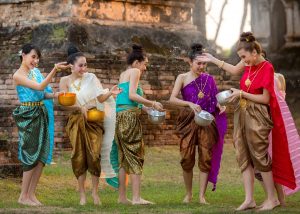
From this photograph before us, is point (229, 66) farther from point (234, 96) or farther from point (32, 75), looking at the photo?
point (32, 75)

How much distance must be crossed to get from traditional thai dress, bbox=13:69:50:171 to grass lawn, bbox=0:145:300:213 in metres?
0.48

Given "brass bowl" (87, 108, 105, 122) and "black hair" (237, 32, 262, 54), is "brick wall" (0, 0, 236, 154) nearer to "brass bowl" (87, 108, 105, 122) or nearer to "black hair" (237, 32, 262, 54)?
"brass bowl" (87, 108, 105, 122)

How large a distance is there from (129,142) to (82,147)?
20.1 inches

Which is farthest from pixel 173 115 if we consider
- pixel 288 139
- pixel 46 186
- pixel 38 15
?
pixel 288 139

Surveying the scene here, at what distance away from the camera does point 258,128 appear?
9.41 meters

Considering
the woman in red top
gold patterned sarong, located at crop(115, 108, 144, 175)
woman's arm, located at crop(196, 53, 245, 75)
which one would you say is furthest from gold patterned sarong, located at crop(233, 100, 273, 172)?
gold patterned sarong, located at crop(115, 108, 144, 175)

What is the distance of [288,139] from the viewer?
9.54 meters

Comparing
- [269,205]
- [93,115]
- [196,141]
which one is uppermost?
[93,115]

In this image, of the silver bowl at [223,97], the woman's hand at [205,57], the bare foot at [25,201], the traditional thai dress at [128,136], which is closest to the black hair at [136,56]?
the traditional thai dress at [128,136]

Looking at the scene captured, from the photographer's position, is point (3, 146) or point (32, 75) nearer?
point (32, 75)

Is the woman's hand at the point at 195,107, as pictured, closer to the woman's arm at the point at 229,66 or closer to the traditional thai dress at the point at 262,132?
the woman's arm at the point at 229,66

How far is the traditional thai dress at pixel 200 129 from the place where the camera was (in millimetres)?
10375

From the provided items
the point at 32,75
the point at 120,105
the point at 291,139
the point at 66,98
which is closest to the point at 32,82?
the point at 32,75

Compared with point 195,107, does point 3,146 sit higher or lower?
lower
